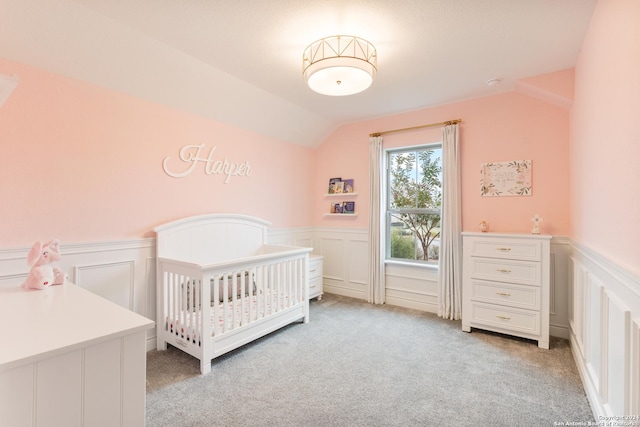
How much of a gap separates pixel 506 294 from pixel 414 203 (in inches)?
57.4

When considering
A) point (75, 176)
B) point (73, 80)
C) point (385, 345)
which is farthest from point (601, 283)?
point (73, 80)

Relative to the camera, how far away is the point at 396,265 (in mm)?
3805

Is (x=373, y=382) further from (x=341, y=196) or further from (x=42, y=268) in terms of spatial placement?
(x=341, y=196)

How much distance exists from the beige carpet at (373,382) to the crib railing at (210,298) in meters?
0.24

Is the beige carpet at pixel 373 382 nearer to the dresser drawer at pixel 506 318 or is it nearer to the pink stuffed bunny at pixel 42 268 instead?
the dresser drawer at pixel 506 318

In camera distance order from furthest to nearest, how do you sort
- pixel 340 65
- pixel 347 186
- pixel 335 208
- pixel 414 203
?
pixel 335 208 → pixel 347 186 → pixel 414 203 → pixel 340 65

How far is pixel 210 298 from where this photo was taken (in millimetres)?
2330

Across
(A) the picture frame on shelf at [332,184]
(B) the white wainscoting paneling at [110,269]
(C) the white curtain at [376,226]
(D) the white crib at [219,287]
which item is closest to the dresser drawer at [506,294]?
(C) the white curtain at [376,226]

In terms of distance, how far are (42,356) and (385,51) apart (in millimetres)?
2553

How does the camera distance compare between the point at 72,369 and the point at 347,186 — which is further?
the point at 347,186

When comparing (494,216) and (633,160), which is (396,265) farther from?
(633,160)

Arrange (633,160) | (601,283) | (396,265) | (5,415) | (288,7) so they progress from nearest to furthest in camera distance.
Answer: (5,415) → (633,160) → (601,283) → (288,7) → (396,265)

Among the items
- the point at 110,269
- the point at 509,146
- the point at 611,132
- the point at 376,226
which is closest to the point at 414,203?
the point at 376,226

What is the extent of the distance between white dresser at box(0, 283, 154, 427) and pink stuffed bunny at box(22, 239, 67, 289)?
45 cm
